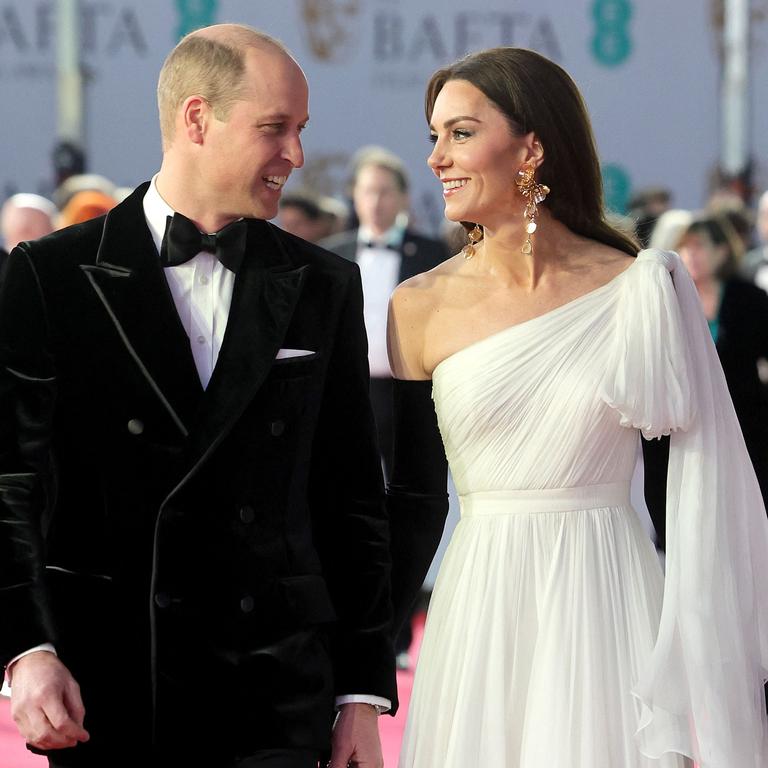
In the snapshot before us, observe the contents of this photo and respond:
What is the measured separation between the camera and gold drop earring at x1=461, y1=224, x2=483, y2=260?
369 centimetres

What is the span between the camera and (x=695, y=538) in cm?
324

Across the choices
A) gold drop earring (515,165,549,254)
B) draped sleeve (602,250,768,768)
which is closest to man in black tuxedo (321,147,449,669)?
gold drop earring (515,165,549,254)

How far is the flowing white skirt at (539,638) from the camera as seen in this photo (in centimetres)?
324

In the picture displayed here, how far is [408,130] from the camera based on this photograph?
1267cm

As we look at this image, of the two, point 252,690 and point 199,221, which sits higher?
point 199,221

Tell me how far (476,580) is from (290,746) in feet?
2.25

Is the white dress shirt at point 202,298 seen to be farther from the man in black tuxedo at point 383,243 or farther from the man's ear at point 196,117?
the man in black tuxedo at point 383,243

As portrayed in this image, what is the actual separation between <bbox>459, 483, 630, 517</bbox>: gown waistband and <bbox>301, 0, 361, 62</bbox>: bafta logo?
9437 millimetres

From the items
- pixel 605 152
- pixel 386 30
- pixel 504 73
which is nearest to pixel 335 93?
pixel 386 30

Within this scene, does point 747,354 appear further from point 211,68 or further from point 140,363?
point 140,363

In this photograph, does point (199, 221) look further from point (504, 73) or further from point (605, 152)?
point (605, 152)

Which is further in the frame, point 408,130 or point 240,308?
point 408,130

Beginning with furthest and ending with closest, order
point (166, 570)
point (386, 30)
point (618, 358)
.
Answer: point (386, 30)
point (618, 358)
point (166, 570)

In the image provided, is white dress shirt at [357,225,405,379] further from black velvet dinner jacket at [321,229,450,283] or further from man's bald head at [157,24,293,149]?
man's bald head at [157,24,293,149]
